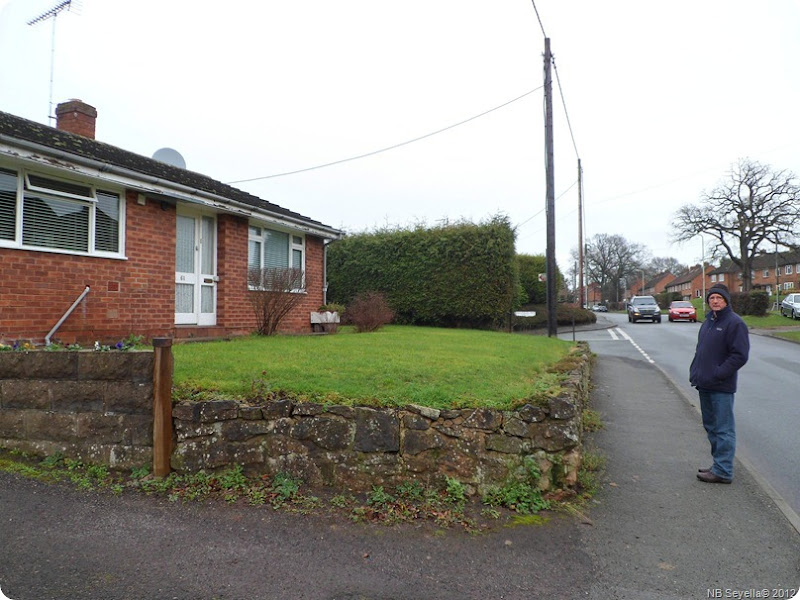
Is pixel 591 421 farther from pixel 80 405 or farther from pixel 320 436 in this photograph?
pixel 80 405

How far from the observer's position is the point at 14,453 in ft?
15.0

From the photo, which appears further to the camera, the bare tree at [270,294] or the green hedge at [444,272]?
the green hedge at [444,272]

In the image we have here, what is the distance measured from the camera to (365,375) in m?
4.90

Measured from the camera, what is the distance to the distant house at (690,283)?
8338cm

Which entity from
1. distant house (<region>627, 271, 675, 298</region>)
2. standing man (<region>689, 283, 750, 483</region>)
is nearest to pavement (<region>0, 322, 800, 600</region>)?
standing man (<region>689, 283, 750, 483</region>)

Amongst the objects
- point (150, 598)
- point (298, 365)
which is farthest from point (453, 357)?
point (150, 598)

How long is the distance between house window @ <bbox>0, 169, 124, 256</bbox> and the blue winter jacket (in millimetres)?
8265

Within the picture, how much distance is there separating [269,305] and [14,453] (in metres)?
5.71

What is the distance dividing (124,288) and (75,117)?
485cm

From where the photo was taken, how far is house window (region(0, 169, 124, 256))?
→ 695cm

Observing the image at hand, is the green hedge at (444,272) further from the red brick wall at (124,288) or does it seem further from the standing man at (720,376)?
the standing man at (720,376)

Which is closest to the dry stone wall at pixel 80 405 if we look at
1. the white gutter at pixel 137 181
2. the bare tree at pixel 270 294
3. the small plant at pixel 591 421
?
the white gutter at pixel 137 181

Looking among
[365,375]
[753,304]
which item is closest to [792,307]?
[753,304]

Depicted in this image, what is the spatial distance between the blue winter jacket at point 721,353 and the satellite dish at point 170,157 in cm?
1181
